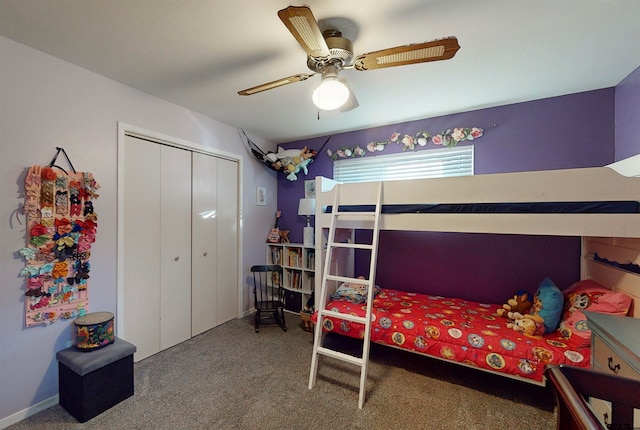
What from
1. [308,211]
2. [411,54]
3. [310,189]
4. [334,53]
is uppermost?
[334,53]

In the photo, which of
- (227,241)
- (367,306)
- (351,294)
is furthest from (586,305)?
(227,241)

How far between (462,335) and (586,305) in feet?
2.88

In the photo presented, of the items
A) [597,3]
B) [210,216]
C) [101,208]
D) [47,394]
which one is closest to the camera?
[597,3]

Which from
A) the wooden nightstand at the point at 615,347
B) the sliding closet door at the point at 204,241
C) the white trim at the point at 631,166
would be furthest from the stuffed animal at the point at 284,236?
the white trim at the point at 631,166

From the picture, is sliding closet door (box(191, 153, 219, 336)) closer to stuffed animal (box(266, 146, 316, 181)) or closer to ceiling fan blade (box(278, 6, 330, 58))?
stuffed animal (box(266, 146, 316, 181))

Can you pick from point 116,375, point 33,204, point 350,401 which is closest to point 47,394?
point 116,375

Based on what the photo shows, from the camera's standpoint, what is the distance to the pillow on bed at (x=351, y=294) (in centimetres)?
262

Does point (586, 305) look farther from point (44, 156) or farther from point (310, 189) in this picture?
point (44, 156)

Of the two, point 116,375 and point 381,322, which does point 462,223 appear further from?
point 116,375

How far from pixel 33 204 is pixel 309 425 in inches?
92.2

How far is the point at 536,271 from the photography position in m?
2.63

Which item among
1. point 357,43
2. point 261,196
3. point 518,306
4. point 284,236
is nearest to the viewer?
point 357,43

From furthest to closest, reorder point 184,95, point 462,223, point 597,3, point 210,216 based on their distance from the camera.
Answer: point 210,216
point 184,95
point 462,223
point 597,3

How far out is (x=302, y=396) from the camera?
1.99m
